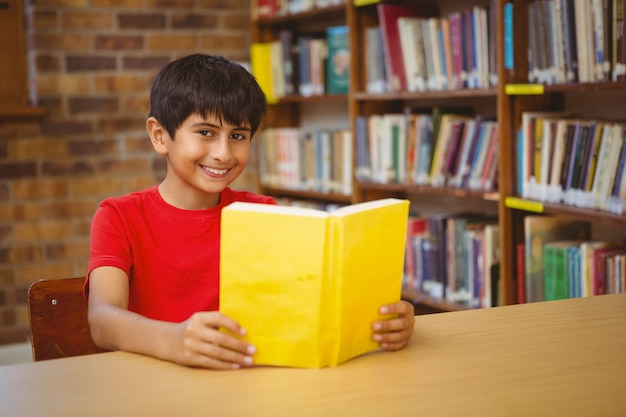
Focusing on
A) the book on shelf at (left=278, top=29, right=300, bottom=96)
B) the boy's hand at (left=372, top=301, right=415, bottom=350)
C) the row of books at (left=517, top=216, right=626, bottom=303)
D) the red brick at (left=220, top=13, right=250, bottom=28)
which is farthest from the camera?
the red brick at (left=220, top=13, right=250, bottom=28)

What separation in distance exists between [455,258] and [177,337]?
2059 millimetres

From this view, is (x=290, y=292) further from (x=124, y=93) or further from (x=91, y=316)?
(x=124, y=93)

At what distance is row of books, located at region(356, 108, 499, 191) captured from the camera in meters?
2.90

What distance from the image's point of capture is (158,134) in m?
1.69

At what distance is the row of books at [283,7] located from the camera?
3.73 m

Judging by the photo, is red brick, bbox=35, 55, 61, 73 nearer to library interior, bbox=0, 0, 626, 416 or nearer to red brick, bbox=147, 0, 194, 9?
library interior, bbox=0, 0, 626, 416

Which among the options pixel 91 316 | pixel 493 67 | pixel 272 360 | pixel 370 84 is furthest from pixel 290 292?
pixel 370 84

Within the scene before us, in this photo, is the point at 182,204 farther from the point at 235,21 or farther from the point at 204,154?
the point at 235,21

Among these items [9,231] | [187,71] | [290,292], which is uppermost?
[187,71]

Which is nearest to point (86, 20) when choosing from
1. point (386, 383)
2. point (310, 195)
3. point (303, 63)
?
point (303, 63)

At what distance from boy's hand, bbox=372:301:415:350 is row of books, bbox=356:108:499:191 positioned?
1.70 metres

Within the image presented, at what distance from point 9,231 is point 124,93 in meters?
0.82

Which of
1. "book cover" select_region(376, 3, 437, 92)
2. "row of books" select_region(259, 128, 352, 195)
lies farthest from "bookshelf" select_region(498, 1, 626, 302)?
"row of books" select_region(259, 128, 352, 195)

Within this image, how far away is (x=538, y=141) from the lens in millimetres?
2641
